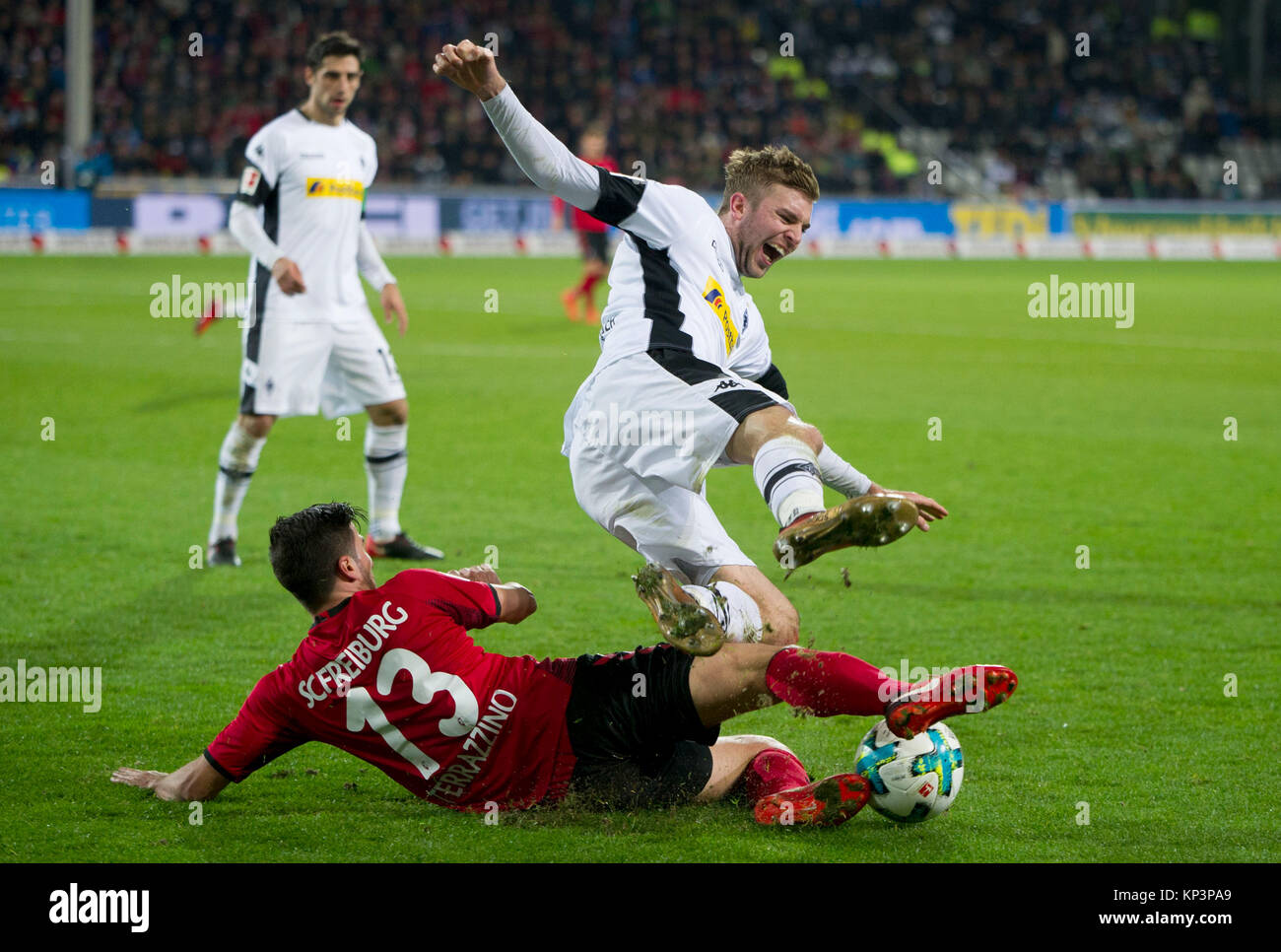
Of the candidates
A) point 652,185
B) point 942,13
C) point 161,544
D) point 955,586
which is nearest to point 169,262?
point 161,544

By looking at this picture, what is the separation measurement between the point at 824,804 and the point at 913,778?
0.84 ft

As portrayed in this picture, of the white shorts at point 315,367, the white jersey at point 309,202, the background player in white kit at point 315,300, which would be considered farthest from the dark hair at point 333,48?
the white shorts at point 315,367

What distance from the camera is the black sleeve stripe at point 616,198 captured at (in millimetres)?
4531

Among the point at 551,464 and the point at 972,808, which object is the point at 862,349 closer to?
the point at 551,464

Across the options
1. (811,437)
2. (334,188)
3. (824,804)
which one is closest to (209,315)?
(334,188)

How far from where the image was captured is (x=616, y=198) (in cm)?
454

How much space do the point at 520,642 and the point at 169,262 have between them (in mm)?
19078

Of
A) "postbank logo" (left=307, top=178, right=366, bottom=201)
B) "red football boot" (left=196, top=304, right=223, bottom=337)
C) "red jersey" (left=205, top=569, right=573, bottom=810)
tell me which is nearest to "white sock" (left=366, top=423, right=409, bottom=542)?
"postbank logo" (left=307, top=178, right=366, bottom=201)

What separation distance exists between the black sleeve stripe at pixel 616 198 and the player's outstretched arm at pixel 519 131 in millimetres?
21

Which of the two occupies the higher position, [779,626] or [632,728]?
[779,626]

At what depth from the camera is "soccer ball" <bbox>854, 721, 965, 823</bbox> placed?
4.11 meters

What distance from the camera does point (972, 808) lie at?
4.31 m

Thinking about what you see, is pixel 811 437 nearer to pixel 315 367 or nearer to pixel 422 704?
pixel 422 704

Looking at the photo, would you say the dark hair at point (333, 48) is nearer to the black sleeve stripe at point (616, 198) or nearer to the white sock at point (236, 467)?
the white sock at point (236, 467)
